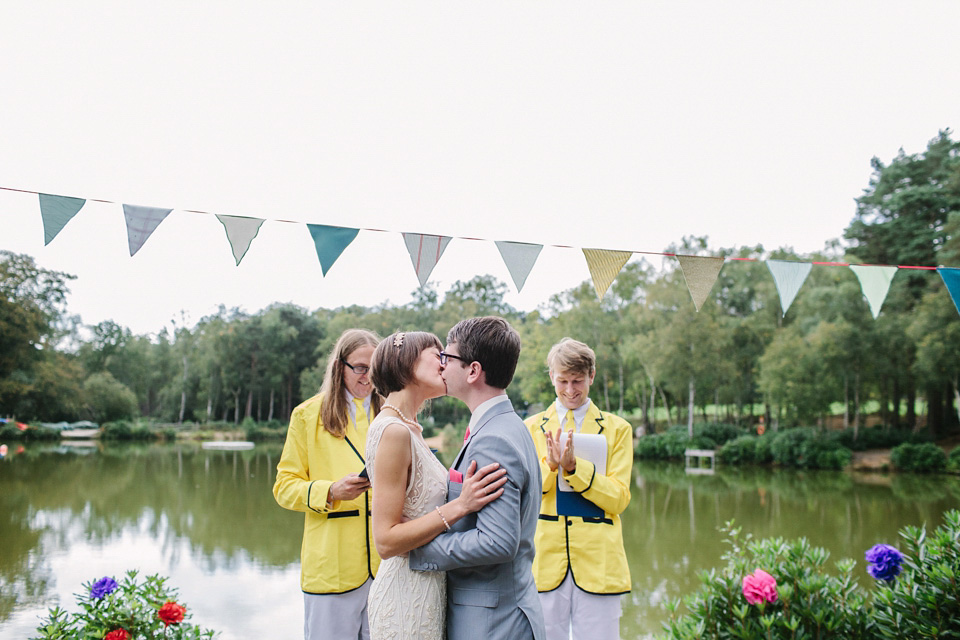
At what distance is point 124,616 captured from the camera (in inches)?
110

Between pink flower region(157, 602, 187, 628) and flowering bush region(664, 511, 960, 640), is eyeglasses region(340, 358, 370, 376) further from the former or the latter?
flowering bush region(664, 511, 960, 640)

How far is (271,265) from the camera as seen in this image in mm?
38250

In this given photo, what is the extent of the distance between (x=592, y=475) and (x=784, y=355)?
67.6ft

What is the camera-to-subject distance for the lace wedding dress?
59.9 inches

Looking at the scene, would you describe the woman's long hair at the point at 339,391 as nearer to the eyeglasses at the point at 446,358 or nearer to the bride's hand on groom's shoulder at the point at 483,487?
the eyeglasses at the point at 446,358

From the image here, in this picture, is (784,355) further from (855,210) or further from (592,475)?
(592,475)

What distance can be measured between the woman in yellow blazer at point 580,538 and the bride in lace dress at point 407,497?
0.83m

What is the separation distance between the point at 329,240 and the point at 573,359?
5.20ft

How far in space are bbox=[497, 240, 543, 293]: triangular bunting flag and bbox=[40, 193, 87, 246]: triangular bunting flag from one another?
2.15 m

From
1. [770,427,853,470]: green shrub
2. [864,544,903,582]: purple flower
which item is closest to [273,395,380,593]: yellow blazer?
[864,544,903,582]: purple flower

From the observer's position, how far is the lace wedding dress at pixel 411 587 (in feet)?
4.99

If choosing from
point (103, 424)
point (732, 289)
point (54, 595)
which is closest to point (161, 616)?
point (54, 595)

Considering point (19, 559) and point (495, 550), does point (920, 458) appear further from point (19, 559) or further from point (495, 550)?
point (495, 550)

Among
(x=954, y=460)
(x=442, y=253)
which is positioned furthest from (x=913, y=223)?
(x=442, y=253)
